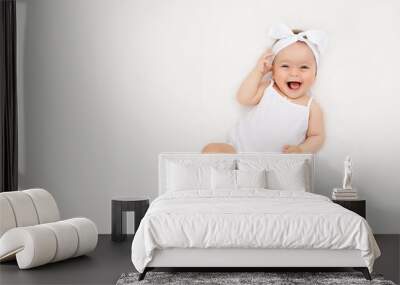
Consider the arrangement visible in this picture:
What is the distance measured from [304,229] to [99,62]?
11.1ft

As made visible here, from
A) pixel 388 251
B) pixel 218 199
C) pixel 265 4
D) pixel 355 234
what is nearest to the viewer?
pixel 355 234

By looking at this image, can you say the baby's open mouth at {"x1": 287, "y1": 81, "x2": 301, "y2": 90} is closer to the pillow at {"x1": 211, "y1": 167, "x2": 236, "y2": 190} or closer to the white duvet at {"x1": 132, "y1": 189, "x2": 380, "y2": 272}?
the pillow at {"x1": 211, "y1": 167, "x2": 236, "y2": 190}

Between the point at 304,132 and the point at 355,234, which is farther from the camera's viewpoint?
the point at 304,132

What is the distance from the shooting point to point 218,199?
5.42 metres

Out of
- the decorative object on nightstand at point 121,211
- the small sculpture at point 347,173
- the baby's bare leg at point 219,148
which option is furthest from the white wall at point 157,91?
the decorative object on nightstand at point 121,211

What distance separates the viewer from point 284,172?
6.45m

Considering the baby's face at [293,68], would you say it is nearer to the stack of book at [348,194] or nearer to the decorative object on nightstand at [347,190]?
the decorative object on nightstand at [347,190]

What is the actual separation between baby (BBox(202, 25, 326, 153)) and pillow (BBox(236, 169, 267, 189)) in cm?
77

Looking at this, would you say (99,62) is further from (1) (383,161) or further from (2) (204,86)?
(1) (383,161)

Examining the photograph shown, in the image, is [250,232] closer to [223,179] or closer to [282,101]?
[223,179]

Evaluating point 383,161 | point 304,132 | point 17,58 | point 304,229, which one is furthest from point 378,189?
point 17,58

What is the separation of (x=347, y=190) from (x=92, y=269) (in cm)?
282

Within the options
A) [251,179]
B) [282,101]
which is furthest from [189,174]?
[282,101]

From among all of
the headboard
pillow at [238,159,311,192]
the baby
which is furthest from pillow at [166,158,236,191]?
the baby
